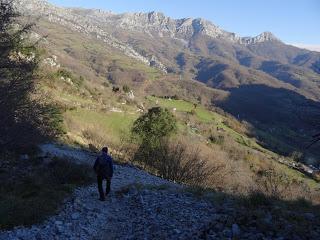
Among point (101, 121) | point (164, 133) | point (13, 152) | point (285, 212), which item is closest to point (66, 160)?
point (13, 152)

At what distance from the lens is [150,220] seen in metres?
15.9

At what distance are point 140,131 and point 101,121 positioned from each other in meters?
13.7

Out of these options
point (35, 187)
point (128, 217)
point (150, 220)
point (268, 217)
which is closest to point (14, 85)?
point (35, 187)

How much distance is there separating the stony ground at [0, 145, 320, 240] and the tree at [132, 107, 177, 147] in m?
18.3

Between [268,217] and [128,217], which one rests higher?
[268,217]

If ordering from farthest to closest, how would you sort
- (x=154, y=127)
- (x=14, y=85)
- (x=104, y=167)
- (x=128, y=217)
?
(x=154, y=127) → (x=14, y=85) → (x=104, y=167) → (x=128, y=217)

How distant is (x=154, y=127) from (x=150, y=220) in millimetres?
23017

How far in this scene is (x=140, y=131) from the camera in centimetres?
3956

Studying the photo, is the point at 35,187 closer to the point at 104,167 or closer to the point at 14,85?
the point at 104,167

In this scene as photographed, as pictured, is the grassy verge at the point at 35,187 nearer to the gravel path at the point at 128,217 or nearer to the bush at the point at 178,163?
the gravel path at the point at 128,217

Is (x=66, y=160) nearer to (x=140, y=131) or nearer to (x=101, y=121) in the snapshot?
(x=140, y=131)

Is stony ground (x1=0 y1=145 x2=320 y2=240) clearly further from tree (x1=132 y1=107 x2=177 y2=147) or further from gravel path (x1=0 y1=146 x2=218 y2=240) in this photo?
tree (x1=132 y1=107 x2=177 y2=147)

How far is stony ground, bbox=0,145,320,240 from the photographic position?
13.7 metres

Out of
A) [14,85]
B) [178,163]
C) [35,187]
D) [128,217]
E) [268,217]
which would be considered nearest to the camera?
[268,217]
